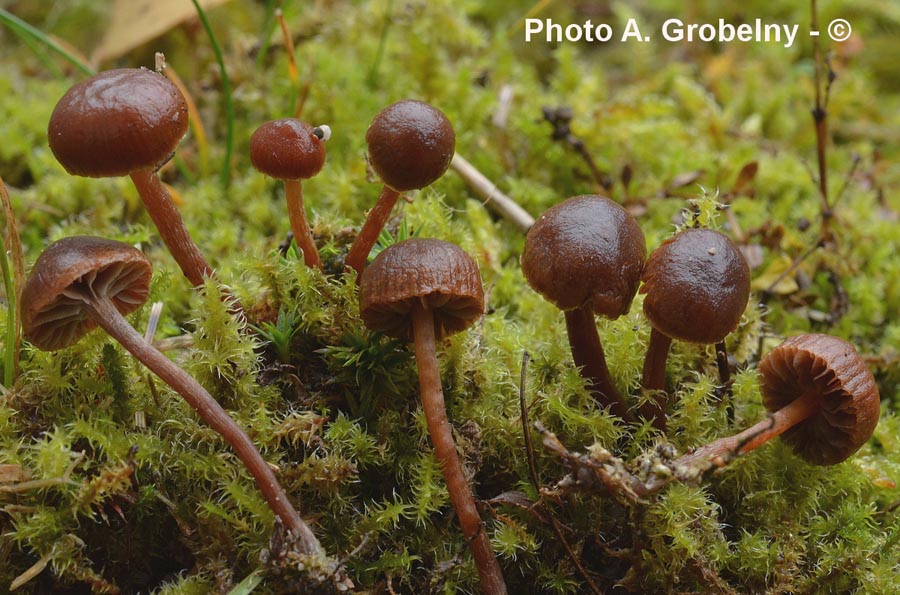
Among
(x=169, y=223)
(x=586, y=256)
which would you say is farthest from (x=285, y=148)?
(x=586, y=256)

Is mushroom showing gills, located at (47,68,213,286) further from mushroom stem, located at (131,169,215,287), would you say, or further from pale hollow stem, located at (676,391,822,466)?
pale hollow stem, located at (676,391,822,466)

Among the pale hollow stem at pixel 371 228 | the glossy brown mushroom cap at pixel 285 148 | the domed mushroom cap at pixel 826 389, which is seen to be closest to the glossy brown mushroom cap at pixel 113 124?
the glossy brown mushroom cap at pixel 285 148

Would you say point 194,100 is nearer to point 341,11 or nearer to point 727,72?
point 341,11

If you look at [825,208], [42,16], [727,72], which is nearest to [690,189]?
[825,208]

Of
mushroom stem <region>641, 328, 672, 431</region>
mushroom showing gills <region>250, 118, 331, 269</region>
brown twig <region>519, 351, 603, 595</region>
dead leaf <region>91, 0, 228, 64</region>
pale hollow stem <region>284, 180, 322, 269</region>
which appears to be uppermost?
dead leaf <region>91, 0, 228, 64</region>

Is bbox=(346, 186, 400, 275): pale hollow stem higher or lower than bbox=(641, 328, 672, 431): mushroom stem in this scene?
higher

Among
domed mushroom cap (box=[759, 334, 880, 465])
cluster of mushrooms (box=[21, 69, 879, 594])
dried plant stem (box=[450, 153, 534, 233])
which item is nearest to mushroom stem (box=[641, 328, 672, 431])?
cluster of mushrooms (box=[21, 69, 879, 594])

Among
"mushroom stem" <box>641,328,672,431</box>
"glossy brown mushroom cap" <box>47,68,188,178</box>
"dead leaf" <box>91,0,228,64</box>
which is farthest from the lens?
"dead leaf" <box>91,0,228,64</box>

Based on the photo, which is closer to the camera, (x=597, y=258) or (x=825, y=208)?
(x=597, y=258)
